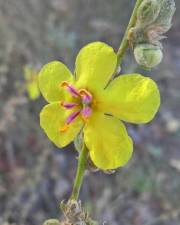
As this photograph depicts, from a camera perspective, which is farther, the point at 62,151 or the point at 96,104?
the point at 62,151

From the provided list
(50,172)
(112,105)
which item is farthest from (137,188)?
(112,105)

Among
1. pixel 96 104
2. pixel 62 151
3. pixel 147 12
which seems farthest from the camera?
pixel 62 151

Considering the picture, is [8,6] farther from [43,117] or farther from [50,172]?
[43,117]

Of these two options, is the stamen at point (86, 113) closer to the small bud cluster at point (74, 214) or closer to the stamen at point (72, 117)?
the stamen at point (72, 117)

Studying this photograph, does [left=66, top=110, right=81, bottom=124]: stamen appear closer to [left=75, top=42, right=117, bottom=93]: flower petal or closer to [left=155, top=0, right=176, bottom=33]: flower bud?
[left=75, top=42, right=117, bottom=93]: flower petal

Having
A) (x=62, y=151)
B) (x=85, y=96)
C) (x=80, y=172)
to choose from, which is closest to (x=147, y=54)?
(x=85, y=96)

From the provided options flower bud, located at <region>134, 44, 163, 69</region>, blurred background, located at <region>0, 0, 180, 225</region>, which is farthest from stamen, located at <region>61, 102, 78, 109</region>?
blurred background, located at <region>0, 0, 180, 225</region>

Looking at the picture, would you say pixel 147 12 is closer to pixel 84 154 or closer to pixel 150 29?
pixel 150 29
